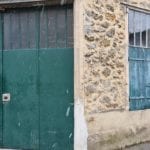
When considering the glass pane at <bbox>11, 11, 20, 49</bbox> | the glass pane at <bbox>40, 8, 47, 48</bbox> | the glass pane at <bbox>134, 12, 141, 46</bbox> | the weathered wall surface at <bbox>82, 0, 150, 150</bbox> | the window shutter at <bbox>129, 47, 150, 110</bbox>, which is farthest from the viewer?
the glass pane at <bbox>134, 12, 141, 46</bbox>

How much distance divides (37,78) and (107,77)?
1.52 metres

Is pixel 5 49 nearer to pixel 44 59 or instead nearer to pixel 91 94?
pixel 44 59

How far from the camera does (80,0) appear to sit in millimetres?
10273

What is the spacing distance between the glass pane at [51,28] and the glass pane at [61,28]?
91 millimetres

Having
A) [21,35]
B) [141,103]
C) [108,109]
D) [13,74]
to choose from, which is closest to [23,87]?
[13,74]

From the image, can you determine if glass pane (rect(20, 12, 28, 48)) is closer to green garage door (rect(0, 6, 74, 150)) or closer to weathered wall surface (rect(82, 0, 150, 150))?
green garage door (rect(0, 6, 74, 150))

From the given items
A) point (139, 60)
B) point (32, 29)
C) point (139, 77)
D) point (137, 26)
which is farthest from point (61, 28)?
point (139, 77)

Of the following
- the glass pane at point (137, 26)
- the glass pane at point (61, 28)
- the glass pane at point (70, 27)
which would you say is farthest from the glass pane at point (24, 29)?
the glass pane at point (137, 26)

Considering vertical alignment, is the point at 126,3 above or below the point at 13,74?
above

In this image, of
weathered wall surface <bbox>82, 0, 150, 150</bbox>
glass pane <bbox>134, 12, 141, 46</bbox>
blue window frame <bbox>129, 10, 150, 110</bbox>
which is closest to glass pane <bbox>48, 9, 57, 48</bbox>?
weathered wall surface <bbox>82, 0, 150, 150</bbox>

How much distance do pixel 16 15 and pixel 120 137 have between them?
11.6 feet

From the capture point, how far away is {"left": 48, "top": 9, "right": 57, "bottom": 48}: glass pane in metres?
10.7

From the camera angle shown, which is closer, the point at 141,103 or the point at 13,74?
the point at 13,74

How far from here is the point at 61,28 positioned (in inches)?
420
